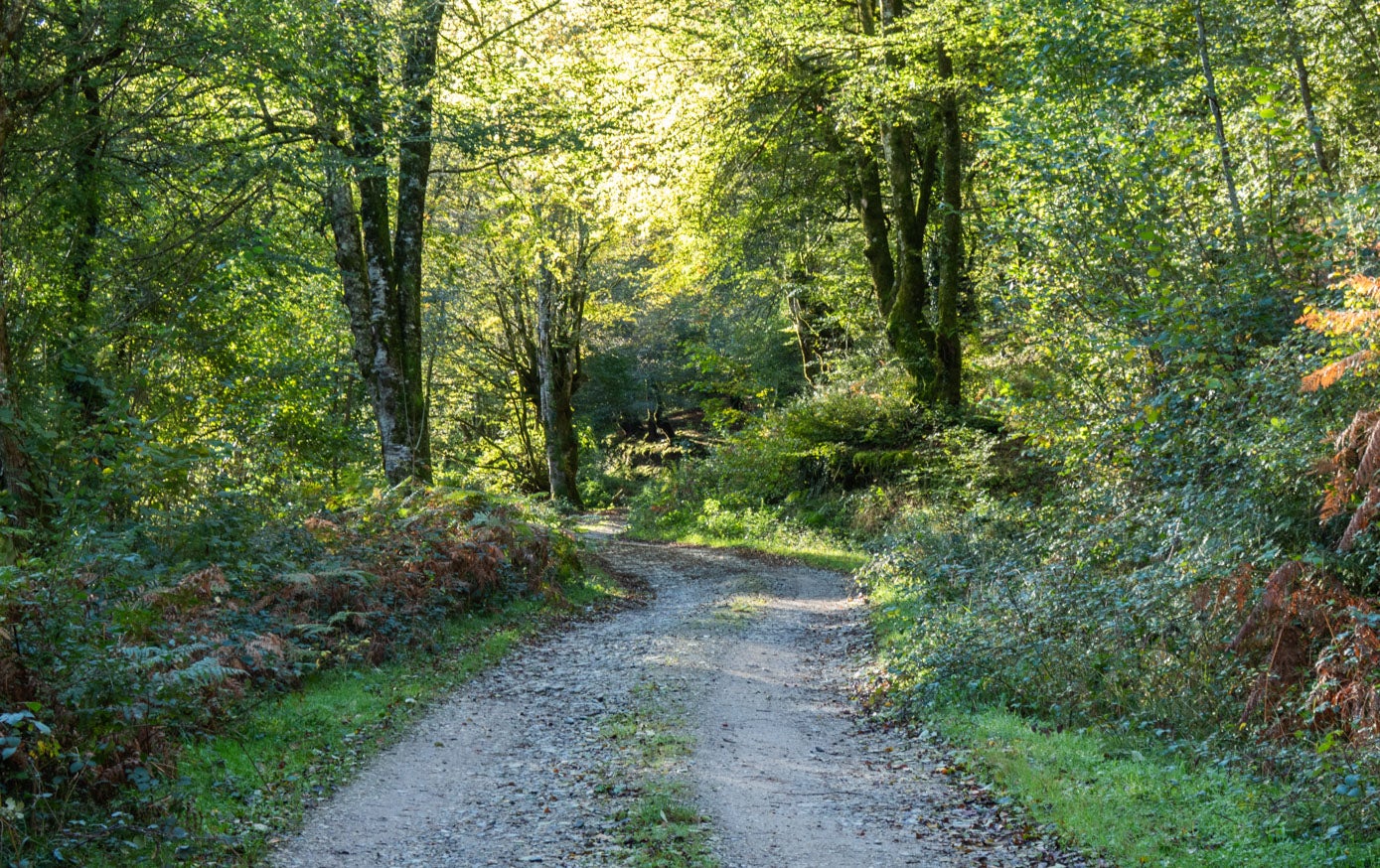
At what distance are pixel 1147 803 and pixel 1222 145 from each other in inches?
275

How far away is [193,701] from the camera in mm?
6750

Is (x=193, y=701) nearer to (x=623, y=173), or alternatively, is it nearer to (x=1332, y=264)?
(x=1332, y=264)

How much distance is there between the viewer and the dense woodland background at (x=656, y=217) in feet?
23.6

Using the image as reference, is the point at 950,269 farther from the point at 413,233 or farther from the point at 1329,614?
the point at 1329,614

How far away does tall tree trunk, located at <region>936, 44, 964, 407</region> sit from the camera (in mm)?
21391

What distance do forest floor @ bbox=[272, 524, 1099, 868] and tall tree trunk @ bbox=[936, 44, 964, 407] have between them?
1137 centimetres

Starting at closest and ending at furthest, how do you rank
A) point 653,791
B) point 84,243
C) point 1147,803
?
point 1147,803 < point 653,791 < point 84,243

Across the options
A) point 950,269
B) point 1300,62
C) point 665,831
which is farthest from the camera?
point 950,269

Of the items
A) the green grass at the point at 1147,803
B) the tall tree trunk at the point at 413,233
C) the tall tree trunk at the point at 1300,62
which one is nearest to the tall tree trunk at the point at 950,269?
the tall tree trunk at the point at 1300,62

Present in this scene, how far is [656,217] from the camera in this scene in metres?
23.3

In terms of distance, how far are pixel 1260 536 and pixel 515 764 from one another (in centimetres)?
623

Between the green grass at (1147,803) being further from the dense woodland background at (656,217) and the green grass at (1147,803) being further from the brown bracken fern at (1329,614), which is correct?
the brown bracken fern at (1329,614)

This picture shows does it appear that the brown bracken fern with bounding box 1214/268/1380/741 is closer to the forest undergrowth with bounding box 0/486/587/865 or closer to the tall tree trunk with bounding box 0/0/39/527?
the forest undergrowth with bounding box 0/486/587/865

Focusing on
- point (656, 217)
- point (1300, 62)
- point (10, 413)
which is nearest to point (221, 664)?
point (10, 413)
